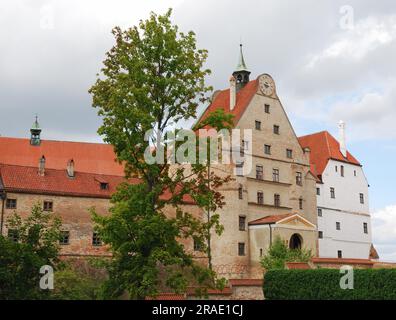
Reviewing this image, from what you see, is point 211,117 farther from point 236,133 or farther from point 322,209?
point 322,209

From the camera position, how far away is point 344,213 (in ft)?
187

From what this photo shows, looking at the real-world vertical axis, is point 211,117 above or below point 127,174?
above

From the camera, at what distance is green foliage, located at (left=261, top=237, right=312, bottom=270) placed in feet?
134

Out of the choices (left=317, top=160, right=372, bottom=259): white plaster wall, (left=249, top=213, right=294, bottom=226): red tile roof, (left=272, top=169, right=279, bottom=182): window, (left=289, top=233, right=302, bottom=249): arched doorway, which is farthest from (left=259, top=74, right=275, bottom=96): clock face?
(left=289, top=233, right=302, bottom=249): arched doorway

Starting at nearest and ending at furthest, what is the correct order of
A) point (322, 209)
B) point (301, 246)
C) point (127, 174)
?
point (127, 174) → point (301, 246) → point (322, 209)

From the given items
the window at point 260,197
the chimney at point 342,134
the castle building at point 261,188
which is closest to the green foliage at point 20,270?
the castle building at point 261,188

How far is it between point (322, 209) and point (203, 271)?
32.6m

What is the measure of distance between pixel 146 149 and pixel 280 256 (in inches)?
837

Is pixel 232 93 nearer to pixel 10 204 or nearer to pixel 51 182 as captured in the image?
pixel 51 182

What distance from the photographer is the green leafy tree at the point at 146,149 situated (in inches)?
916

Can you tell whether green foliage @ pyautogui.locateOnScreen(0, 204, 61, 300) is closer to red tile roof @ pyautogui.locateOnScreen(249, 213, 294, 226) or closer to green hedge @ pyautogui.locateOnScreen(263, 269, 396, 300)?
green hedge @ pyautogui.locateOnScreen(263, 269, 396, 300)

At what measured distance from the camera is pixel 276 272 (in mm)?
32688

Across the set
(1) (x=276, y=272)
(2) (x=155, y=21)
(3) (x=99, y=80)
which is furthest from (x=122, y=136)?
(1) (x=276, y=272)

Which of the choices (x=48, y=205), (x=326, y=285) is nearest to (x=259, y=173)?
(x=48, y=205)
